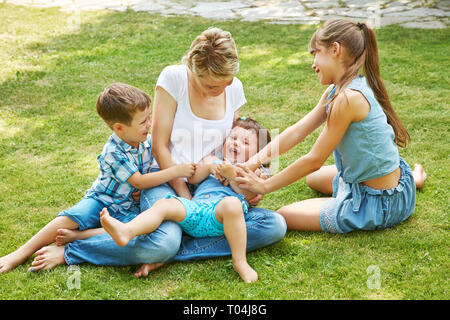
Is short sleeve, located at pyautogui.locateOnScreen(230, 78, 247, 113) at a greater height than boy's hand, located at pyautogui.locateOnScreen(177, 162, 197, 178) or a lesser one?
greater

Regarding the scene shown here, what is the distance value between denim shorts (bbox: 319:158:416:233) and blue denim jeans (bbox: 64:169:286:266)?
323mm

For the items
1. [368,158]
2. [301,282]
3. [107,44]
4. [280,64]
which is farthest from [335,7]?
[301,282]

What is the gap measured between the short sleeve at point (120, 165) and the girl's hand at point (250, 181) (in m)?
0.61

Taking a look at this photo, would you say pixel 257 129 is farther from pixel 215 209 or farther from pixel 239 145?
pixel 215 209

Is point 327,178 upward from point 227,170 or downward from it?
downward

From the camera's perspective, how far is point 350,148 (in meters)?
2.86

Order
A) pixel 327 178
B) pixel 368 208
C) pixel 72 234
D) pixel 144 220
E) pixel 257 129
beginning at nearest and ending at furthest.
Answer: pixel 144 220 → pixel 72 234 → pixel 368 208 → pixel 257 129 → pixel 327 178

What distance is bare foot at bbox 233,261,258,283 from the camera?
8.48ft

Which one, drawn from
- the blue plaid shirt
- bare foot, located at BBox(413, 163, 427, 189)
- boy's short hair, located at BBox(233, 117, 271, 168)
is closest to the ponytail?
bare foot, located at BBox(413, 163, 427, 189)

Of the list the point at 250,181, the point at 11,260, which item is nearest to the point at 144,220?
the point at 250,181

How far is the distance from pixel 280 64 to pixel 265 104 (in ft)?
3.99

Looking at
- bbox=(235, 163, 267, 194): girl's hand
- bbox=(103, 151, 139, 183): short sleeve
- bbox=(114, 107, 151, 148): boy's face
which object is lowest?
bbox=(235, 163, 267, 194): girl's hand

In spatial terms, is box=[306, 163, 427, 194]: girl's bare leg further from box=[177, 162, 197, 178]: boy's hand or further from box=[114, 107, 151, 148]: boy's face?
box=[114, 107, 151, 148]: boy's face

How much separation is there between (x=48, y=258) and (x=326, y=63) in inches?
72.1
